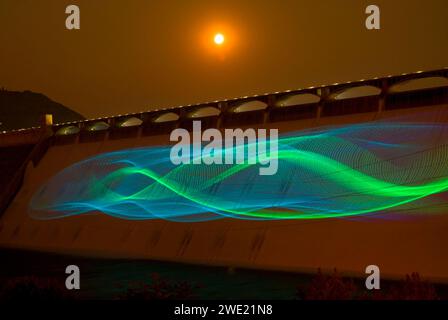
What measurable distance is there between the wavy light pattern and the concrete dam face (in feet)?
0.19

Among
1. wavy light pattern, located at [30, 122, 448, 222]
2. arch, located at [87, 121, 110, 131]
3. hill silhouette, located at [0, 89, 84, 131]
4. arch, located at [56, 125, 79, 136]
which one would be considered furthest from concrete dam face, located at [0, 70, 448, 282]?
hill silhouette, located at [0, 89, 84, 131]

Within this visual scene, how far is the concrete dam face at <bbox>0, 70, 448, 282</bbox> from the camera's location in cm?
2277

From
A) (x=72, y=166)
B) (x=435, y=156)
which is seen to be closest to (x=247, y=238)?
(x=435, y=156)

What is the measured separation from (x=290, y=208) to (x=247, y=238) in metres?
2.19

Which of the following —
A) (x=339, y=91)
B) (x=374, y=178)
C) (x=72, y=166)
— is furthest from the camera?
(x=72, y=166)

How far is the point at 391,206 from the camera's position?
23.1 metres

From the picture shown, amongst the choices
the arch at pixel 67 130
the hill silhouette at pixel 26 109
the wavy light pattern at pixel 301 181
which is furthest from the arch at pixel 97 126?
the hill silhouette at pixel 26 109

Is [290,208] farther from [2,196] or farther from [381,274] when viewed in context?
[2,196]

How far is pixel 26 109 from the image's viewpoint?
460 ft

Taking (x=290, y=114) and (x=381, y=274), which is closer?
(x=381, y=274)

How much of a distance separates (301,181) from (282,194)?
99cm

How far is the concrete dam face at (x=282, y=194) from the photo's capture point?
74.7 feet

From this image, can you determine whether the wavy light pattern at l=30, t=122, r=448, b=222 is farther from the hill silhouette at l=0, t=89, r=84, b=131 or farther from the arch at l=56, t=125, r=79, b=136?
the hill silhouette at l=0, t=89, r=84, b=131

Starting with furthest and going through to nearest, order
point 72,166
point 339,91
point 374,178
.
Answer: point 72,166 → point 339,91 → point 374,178
